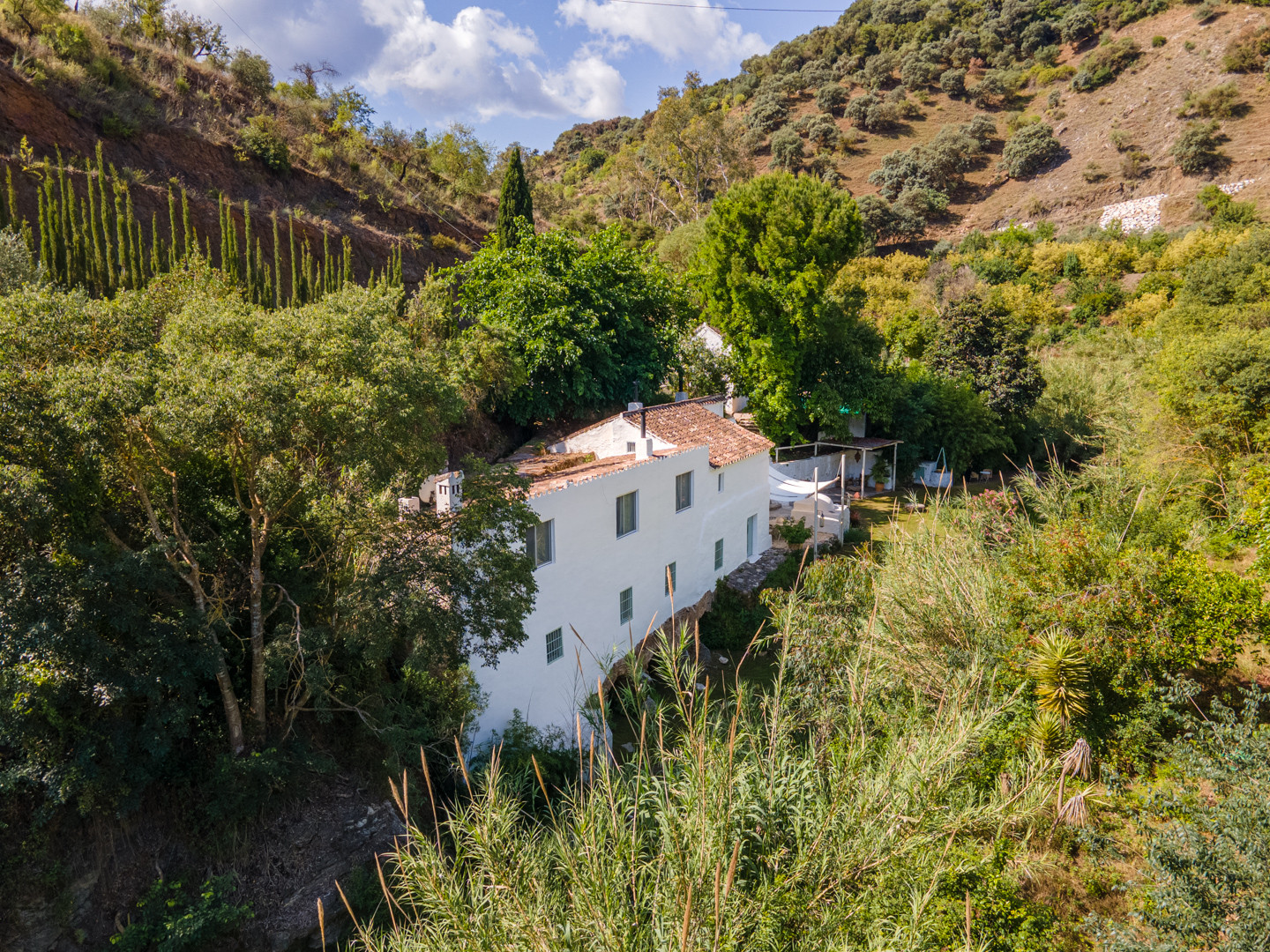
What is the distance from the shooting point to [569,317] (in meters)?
21.4

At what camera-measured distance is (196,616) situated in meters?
8.85

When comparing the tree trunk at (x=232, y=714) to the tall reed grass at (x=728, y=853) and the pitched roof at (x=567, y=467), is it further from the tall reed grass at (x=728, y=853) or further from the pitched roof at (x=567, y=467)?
the pitched roof at (x=567, y=467)

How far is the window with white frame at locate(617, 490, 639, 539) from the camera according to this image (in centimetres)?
1645

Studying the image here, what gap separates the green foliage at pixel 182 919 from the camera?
8.75 meters

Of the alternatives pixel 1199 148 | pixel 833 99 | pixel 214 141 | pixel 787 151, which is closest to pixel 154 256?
pixel 214 141

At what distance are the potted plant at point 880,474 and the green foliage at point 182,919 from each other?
93.6 ft

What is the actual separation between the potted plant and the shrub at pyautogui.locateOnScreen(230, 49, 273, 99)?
3254cm

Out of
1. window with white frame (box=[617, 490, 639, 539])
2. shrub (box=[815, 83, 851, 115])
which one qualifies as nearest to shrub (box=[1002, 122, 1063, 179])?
shrub (box=[815, 83, 851, 115])

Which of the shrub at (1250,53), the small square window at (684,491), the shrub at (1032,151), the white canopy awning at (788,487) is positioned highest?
the shrub at (1250,53)

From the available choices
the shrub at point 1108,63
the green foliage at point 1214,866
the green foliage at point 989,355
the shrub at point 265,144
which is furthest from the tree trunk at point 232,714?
the shrub at point 1108,63

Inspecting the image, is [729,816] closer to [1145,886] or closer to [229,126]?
[1145,886]

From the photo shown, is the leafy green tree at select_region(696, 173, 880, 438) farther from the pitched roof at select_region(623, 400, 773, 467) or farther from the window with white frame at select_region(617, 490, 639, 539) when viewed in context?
the window with white frame at select_region(617, 490, 639, 539)

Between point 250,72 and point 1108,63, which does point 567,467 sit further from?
point 1108,63

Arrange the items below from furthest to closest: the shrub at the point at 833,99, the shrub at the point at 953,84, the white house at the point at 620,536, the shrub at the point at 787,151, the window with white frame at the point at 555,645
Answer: the shrub at the point at 833,99 < the shrub at the point at 953,84 < the shrub at the point at 787,151 < the window with white frame at the point at 555,645 < the white house at the point at 620,536
